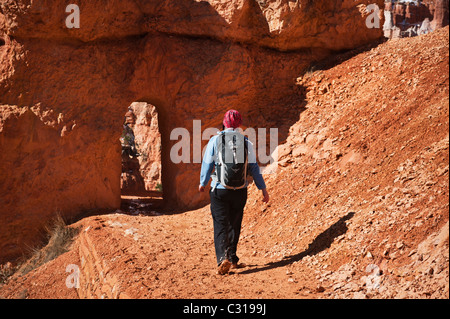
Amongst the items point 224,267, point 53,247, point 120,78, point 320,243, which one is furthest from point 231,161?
point 120,78

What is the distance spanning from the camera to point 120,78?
8.52 meters

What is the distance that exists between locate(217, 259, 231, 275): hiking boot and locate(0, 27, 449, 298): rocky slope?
0.10 metres

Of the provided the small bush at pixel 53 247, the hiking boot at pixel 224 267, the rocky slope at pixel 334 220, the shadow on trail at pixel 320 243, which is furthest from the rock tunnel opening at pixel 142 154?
the hiking boot at pixel 224 267

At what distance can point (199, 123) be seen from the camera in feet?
27.8

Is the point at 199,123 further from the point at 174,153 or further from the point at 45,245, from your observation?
the point at 45,245

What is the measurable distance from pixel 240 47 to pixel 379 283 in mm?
5898

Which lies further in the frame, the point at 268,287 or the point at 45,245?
the point at 45,245

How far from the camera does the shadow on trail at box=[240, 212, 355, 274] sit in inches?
194

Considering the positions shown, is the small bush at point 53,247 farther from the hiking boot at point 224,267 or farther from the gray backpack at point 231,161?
the gray backpack at point 231,161

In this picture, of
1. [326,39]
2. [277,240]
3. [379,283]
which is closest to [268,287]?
[379,283]

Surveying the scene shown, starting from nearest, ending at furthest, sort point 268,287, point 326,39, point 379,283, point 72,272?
point 379,283
point 268,287
point 72,272
point 326,39

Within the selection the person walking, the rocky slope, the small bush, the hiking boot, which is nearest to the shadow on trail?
the rocky slope

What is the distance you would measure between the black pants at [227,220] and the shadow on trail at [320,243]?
312 mm

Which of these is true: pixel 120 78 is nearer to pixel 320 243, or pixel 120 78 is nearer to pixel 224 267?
pixel 224 267
